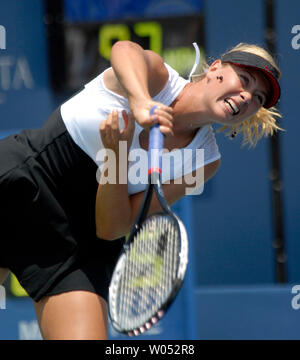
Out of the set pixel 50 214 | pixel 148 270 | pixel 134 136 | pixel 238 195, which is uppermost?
pixel 134 136

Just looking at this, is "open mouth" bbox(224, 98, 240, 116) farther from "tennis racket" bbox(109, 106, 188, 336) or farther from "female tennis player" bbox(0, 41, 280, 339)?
"tennis racket" bbox(109, 106, 188, 336)

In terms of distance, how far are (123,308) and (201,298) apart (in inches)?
70.4

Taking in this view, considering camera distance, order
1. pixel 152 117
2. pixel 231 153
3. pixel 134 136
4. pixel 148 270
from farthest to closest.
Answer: pixel 231 153 → pixel 134 136 → pixel 148 270 → pixel 152 117

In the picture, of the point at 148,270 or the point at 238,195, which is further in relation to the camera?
the point at 238,195

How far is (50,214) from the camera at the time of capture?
98.3 inches

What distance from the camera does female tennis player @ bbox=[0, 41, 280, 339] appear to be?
7.75ft

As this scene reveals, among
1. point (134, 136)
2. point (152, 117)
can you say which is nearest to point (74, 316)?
point (134, 136)

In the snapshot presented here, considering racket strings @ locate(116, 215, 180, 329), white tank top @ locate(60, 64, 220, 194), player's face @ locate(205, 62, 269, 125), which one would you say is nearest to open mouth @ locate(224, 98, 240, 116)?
player's face @ locate(205, 62, 269, 125)

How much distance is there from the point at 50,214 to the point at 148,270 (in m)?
0.42

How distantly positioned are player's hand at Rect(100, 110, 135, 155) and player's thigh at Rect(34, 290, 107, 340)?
47 cm

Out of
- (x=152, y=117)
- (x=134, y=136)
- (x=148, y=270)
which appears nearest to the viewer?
(x=152, y=117)

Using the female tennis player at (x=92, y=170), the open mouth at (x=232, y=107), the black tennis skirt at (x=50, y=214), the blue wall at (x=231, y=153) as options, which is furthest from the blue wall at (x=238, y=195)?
the open mouth at (x=232, y=107)

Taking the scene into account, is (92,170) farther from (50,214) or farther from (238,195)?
(238,195)

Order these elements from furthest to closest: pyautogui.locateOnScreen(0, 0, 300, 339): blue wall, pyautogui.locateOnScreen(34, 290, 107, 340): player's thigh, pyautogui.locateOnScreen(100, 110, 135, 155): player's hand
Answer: pyautogui.locateOnScreen(0, 0, 300, 339): blue wall, pyautogui.locateOnScreen(34, 290, 107, 340): player's thigh, pyautogui.locateOnScreen(100, 110, 135, 155): player's hand
